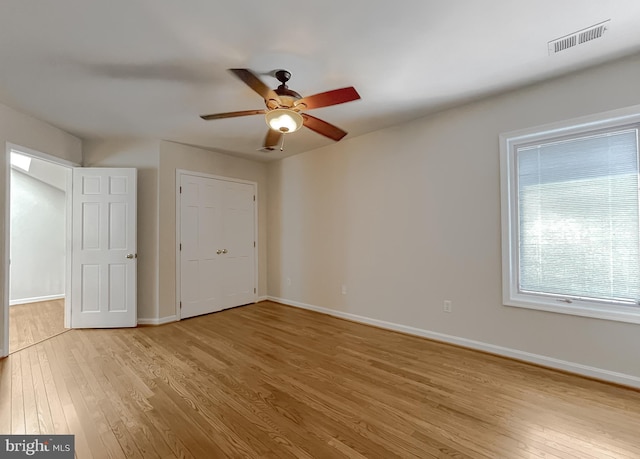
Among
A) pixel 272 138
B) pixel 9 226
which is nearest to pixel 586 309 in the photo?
pixel 272 138

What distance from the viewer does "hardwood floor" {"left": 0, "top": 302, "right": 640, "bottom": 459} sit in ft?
5.38

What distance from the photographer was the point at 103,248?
3842mm

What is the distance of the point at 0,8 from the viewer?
1.68m

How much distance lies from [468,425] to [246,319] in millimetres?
3092

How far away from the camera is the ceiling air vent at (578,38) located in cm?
192

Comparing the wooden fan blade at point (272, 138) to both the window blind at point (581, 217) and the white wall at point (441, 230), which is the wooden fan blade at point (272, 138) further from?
the window blind at point (581, 217)

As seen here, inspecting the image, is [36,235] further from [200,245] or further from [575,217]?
[575,217]

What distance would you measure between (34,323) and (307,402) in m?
4.33

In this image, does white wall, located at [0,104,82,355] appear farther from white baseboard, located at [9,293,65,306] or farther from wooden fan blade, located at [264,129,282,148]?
white baseboard, located at [9,293,65,306]

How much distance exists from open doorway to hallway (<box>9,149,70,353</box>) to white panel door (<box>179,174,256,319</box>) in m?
2.51

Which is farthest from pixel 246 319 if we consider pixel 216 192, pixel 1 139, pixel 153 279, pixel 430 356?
pixel 1 139

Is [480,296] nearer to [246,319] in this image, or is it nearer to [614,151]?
[614,151]

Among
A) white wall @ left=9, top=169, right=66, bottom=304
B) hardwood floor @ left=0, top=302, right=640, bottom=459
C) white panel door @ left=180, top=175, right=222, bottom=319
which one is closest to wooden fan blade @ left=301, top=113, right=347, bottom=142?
hardwood floor @ left=0, top=302, right=640, bottom=459

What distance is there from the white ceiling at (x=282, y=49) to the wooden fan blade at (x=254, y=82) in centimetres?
29
